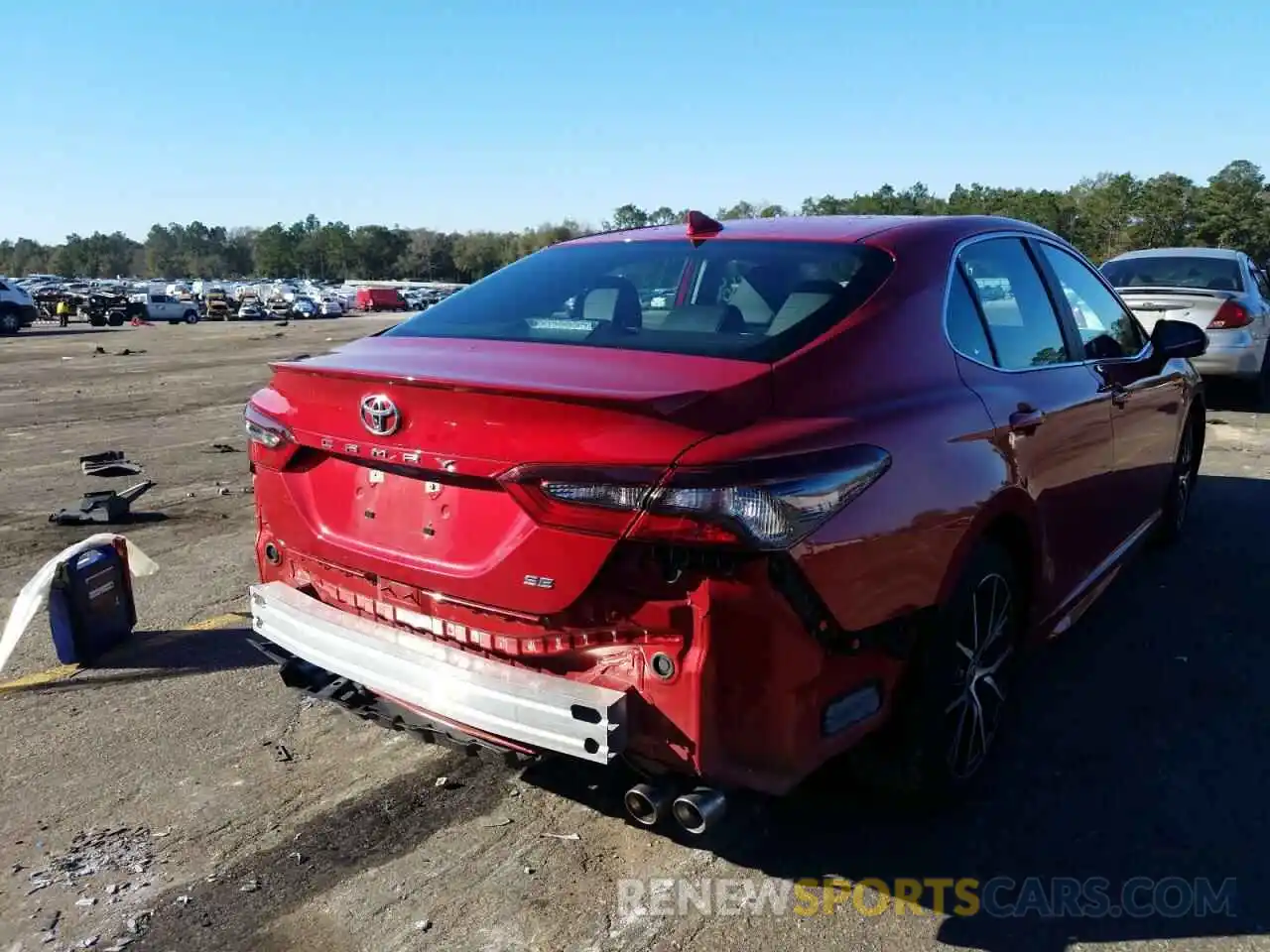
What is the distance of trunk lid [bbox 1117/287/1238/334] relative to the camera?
10.2 m

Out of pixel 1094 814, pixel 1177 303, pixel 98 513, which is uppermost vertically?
pixel 1177 303

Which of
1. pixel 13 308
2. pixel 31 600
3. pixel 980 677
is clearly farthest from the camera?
pixel 13 308

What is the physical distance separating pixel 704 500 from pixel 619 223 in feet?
298

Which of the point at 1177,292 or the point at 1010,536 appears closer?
the point at 1010,536

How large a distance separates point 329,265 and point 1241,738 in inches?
7326

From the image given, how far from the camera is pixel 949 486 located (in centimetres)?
277

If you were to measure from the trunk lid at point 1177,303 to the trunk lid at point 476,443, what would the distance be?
9046mm

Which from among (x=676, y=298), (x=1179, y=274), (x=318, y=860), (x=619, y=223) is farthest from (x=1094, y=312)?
(x=619, y=223)

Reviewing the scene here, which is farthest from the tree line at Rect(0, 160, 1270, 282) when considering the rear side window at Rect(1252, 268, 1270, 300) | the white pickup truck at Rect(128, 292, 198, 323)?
the rear side window at Rect(1252, 268, 1270, 300)

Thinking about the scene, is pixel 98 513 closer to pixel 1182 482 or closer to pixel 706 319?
pixel 706 319

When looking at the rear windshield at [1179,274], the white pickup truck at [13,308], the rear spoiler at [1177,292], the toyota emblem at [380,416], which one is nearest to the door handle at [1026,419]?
the toyota emblem at [380,416]

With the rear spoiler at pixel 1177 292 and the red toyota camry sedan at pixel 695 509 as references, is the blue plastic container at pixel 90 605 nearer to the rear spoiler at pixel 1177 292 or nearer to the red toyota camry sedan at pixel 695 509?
the red toyota camry sedan at pixel 695 509

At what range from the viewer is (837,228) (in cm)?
347

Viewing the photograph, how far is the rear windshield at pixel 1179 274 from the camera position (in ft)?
36.0
